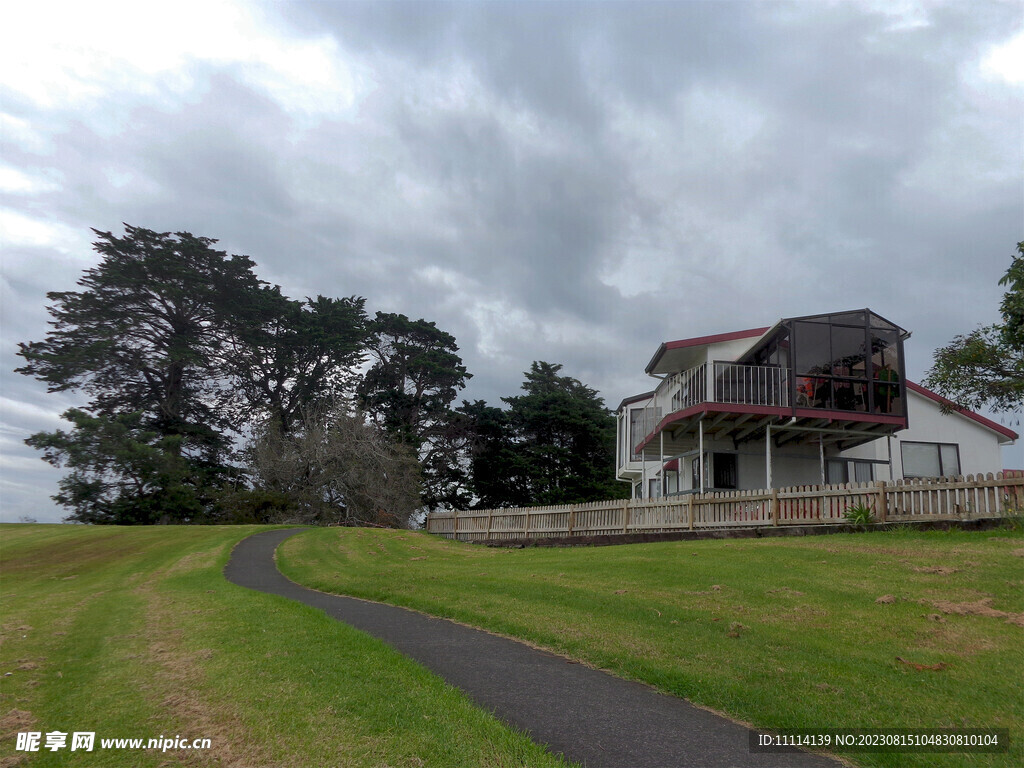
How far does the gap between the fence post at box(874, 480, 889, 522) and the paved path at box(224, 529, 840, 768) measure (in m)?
10.4

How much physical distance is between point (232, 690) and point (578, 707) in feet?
9.91

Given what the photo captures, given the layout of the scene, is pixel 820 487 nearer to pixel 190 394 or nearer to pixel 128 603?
pixel 128 603

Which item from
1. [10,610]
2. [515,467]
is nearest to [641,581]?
[10,610]

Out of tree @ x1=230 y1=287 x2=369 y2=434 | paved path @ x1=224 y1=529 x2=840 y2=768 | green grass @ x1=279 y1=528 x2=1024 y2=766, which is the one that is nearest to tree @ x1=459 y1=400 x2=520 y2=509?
tree @ x1=230 y1=287 x2=369 y2=434

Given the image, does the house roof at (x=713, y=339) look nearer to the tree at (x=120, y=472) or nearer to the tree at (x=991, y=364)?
the tree at (x=991, y=364)

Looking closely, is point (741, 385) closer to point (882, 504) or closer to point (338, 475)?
point (882, 504)

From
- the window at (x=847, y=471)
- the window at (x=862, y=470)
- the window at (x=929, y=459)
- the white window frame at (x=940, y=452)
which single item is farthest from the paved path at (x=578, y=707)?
the window at (x=929, y=459)

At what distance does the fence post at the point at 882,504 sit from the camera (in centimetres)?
1431

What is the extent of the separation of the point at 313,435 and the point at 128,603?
26.6 meters

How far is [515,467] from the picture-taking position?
154 ft

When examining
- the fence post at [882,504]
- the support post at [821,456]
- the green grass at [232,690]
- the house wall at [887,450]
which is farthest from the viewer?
the house wall at [887,450]

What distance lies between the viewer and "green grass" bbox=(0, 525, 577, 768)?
4359 millimetres

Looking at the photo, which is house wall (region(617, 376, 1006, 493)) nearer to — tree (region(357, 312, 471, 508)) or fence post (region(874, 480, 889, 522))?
fence post (region(874, 480, 889, 522))

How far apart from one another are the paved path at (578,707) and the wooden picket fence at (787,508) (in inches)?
405
